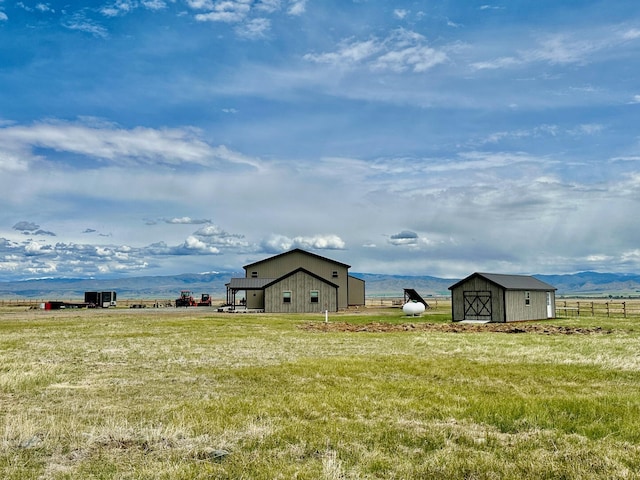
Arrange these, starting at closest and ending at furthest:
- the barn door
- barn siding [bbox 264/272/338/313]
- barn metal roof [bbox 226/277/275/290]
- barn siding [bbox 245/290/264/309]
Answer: the barn door < barn siding [bbox 264/272/338/313] < barn metal roof [bbox 226/277/275/290] < barn siding [bbox 245/290/264/309]

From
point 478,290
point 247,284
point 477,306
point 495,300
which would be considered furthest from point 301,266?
point 495,300

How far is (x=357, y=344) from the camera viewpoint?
27.1 m

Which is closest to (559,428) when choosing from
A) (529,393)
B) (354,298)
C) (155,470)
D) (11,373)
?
(529,393)

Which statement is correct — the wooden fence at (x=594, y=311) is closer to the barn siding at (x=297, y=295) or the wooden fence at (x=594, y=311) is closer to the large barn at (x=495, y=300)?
the large barn at (x=495, y=300)

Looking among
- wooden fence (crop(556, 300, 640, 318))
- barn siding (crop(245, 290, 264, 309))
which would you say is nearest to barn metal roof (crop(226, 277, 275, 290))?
barn siding (crop(245, 290, 264, 309))

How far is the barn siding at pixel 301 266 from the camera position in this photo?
7900cm

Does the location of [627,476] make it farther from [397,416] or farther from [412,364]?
[412,364]

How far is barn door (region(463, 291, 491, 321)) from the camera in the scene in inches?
2005

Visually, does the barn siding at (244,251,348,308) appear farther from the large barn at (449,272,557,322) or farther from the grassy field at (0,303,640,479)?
the grassy field at (0,303,640,479)

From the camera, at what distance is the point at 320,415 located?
11.6m

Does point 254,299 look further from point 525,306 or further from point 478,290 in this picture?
point 525,306

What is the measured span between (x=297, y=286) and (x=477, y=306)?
24.0m

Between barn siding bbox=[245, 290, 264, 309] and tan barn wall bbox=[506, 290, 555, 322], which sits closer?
tan barn wall bbox=[506, 290, 555, 322]

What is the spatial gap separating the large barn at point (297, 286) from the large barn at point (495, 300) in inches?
784
